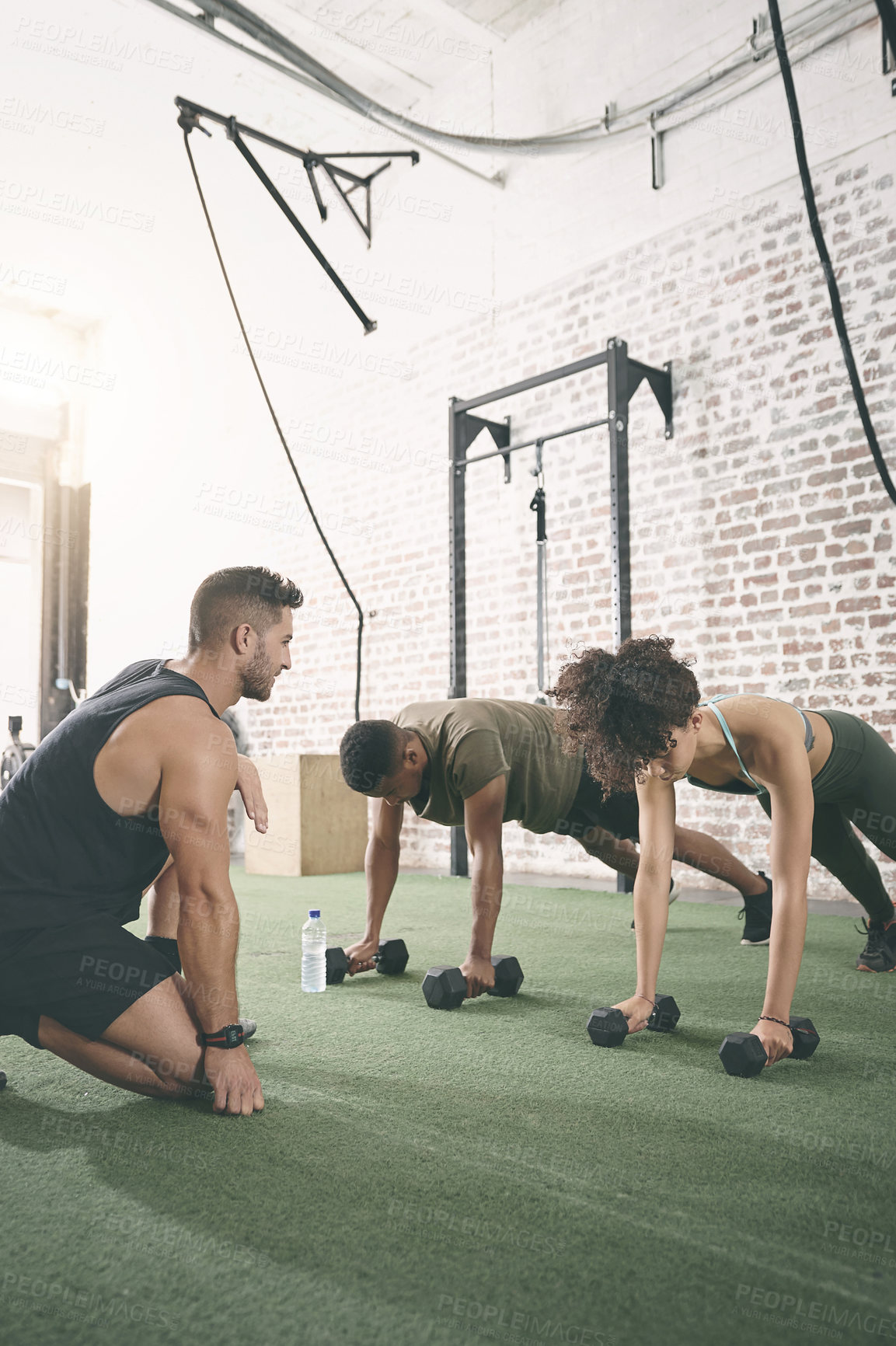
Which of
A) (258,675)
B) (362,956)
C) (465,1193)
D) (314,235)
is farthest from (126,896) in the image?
(314,235)

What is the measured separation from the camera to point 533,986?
262 cm

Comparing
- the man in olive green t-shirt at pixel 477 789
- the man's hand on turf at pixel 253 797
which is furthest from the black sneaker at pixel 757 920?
the man's hand on turf at pixel 253 797

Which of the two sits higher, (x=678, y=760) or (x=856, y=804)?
(x=678, y=760)

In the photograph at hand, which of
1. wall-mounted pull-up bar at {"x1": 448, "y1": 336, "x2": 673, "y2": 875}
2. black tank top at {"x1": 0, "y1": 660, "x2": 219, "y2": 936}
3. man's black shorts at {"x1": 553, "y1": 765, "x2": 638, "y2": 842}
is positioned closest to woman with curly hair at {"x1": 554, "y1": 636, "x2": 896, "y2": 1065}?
man's black shorts at {"x1": 553, "y1": 765, "x2": 638, "y2": 842}

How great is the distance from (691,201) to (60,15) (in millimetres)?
3770

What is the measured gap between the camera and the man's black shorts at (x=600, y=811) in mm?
3072

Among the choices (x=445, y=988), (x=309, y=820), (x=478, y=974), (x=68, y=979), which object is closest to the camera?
(x=68, y=979)

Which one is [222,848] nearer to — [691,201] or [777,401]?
[777,401]

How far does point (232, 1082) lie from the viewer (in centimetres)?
162

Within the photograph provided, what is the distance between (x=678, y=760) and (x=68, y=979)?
1247 millimetres

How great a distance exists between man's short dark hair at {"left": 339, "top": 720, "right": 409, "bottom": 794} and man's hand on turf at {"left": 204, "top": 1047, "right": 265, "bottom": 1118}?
967mm

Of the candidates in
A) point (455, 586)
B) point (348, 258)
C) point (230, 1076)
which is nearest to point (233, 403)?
point (348, 258)

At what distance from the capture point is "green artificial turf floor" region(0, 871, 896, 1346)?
101 cm

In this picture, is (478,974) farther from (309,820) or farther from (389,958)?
(309,820)
